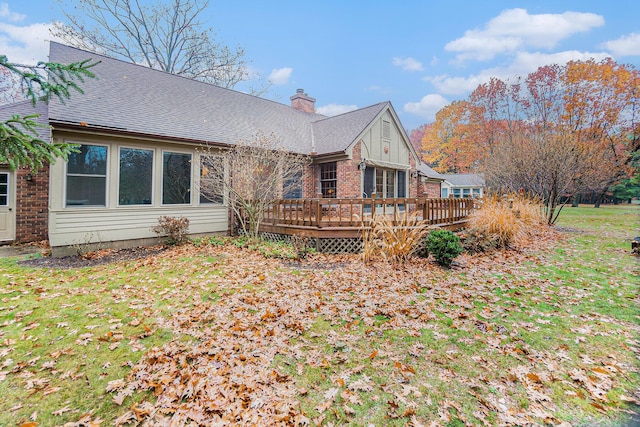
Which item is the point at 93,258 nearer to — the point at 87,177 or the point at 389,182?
the point at 87,177

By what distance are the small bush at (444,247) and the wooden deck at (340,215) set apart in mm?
1077

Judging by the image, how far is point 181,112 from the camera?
1071cm

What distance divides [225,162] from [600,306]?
973cm

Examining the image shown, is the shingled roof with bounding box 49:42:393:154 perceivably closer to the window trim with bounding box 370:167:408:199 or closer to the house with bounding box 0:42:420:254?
the house with bounding box 0:42:420:254

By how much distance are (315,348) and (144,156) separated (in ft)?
27.8

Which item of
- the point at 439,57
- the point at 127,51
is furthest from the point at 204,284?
the point at 439,57

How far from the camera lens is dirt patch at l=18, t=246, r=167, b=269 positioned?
22.1 ft

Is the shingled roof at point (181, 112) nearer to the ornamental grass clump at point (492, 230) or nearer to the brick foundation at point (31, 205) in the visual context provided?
the brick foundation at point (31, 205)

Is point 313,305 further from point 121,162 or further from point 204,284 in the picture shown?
point 121,162

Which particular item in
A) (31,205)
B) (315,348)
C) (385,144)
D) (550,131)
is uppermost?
(550,131)

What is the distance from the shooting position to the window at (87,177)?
7.81 m

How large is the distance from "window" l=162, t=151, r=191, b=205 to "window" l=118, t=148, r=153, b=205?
1.35 feet

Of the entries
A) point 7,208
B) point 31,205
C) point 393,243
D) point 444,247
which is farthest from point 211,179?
point 444,247

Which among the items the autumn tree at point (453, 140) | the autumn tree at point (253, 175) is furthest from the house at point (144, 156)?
the autumn tree at point (453, 140)
